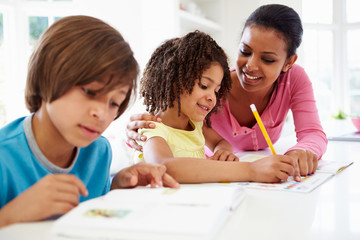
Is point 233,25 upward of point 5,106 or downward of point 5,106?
upward

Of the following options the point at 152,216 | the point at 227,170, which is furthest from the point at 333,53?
the point at 152,216

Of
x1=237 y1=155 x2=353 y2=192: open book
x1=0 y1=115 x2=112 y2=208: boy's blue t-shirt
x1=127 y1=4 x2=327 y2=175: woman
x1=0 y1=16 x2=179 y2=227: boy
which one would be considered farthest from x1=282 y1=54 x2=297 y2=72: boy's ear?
x1=0 y1=115 x2=112 y2=208: boy's blue t-shirt

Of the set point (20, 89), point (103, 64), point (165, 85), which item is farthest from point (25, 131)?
point (20, 89)

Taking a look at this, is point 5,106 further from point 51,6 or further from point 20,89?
point 51,6

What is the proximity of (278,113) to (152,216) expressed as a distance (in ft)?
3.95

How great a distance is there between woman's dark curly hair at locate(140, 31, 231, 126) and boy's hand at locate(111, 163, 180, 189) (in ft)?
1.40

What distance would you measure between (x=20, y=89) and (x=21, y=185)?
2265 mm

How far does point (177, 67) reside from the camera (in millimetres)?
1282

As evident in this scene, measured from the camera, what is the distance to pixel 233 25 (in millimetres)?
4023

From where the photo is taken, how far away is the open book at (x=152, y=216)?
53cm

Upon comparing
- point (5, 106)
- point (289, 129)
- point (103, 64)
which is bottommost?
point (289, 129)

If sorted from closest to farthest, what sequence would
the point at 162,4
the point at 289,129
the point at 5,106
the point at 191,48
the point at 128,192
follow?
the point at 128,192
the point at 191,48
the point at 5,106
the point at 162,4
the point at 289,129

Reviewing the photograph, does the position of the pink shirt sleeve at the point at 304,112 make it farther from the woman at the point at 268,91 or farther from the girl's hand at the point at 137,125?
the girl's hand at the point at 137,125

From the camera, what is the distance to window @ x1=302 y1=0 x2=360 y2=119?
204 inches
